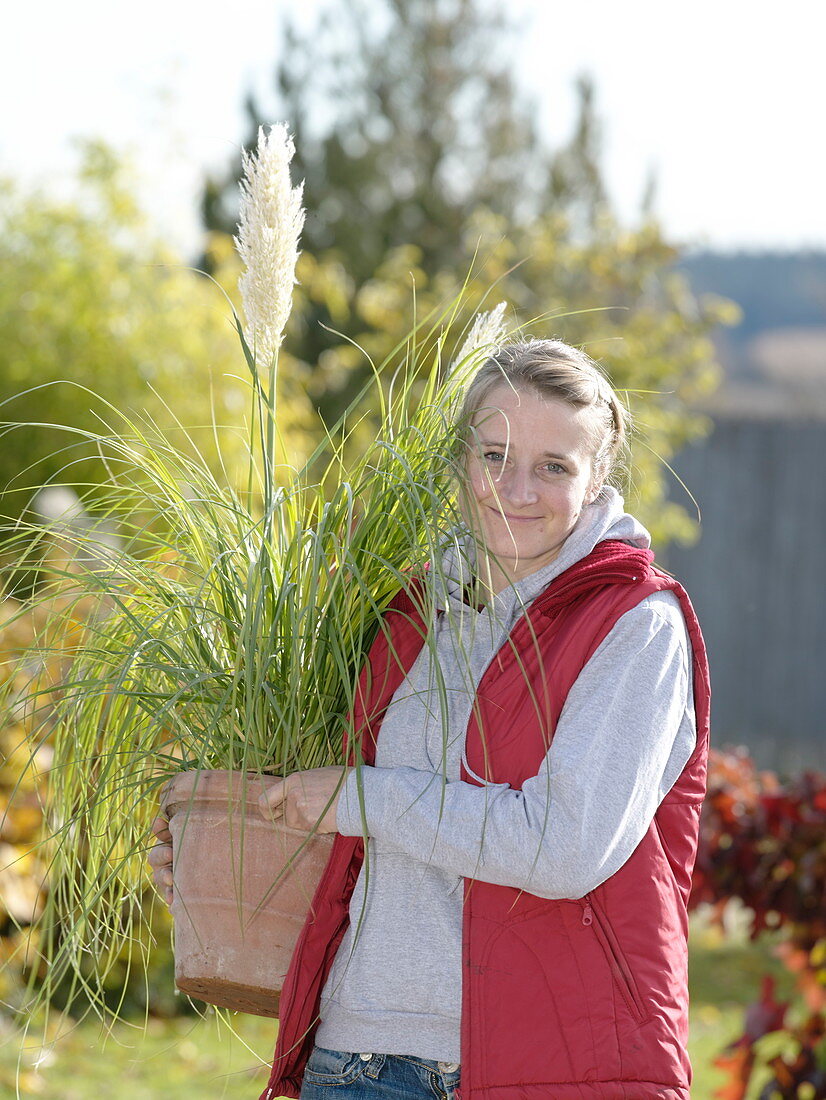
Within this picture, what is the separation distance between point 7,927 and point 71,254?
4.49 metres

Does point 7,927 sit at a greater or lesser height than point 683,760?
lesser

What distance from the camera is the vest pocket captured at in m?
1.59

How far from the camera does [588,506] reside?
190cm

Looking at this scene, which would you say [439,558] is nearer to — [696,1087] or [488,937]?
[488,937]

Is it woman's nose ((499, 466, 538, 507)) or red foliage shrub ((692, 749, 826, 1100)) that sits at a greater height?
woman's nose ((499, 466, 538, 507))

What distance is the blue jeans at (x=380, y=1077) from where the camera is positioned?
1.67 m

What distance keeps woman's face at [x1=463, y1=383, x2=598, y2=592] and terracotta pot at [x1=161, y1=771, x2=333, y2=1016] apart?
52cm

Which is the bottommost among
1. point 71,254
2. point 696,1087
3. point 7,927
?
point 696,1087

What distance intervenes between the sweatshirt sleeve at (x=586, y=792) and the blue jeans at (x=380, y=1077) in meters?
0.27

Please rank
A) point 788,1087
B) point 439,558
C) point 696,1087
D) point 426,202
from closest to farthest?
point 439,558
point 788,1087
point 696,1087
point 426,202

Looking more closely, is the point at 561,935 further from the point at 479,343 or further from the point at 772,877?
the point at 772,877

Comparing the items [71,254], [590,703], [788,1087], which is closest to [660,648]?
[590,703]

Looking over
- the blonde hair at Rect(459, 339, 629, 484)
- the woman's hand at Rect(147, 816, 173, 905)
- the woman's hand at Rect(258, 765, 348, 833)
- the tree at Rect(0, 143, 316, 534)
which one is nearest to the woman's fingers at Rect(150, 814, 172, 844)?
the woman's hand at Rect(147, 816, 173, 905)

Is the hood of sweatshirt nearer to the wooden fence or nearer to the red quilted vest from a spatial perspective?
the red quilted vest
